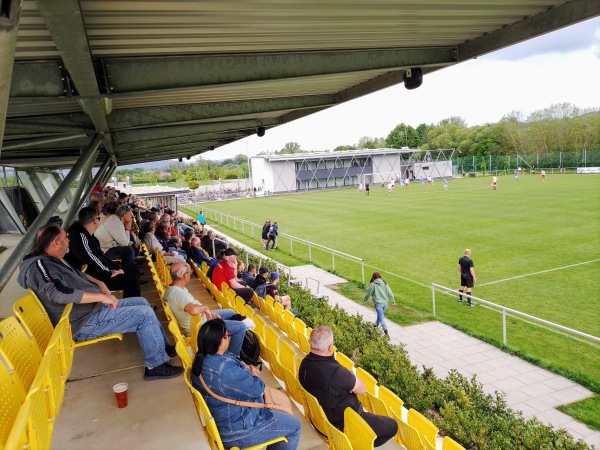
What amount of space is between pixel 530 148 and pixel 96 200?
292ft

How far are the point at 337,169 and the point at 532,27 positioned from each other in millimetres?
63870

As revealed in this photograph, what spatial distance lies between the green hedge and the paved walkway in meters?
0.43

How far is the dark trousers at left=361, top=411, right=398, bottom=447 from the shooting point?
12.2 ft

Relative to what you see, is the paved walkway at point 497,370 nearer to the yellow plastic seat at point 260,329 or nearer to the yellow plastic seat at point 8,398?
the yellow plastic seat at point 260,329

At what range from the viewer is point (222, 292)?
7.32 m

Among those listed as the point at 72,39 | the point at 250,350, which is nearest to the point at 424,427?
the point at 250,350

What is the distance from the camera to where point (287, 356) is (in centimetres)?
498

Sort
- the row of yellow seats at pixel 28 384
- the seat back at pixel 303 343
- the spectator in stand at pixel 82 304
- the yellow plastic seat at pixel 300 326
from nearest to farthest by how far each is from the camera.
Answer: the row of yellow seats at pixel 28 384 → the spectator in stand at pixel 82 304 → the seat back at pixel 303 343 → the yellow plastic seat at pixel 300 326

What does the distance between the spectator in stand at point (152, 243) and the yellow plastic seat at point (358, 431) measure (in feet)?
16.6

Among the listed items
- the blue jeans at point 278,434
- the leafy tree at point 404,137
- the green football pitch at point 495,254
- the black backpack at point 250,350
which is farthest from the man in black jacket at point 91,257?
the leafy tree at point 404,137

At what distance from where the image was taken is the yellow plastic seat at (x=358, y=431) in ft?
10.3

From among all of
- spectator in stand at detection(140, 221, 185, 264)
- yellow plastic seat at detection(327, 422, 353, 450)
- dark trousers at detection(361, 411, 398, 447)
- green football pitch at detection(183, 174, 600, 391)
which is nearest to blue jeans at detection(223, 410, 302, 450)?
yellow plastic seat at detection(327, 422, 353, 450)

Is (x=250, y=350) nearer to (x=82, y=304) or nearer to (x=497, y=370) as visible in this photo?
(x=82, y=304)

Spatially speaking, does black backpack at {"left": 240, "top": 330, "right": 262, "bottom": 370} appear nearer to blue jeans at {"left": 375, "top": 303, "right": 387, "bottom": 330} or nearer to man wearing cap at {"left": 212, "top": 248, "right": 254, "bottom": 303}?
man wearing cap at {"left": 212, "top": 248, "right": 254, "bottom": 303}
